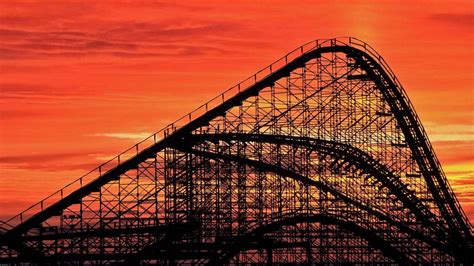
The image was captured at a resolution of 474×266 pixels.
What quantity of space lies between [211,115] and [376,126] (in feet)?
31.1

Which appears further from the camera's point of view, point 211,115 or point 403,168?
point 403,168

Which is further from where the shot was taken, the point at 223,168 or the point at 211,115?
the point at 223,168

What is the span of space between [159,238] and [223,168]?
6.33 m

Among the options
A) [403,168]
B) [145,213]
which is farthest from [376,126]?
[145,213]

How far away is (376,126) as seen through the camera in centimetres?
5753

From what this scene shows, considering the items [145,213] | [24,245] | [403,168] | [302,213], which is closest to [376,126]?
[403,168]

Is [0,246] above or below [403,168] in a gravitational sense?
below

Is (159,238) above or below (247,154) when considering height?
below

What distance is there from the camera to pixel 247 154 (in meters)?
55.8

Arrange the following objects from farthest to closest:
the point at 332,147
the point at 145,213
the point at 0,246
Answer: the point at 332,147, the point at 145,213, the point at 0,246

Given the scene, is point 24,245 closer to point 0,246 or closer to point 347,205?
point 0,246

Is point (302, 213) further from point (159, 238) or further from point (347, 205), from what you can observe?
point (159, 238)

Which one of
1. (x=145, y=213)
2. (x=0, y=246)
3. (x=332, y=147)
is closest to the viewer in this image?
(x=0, y=246)

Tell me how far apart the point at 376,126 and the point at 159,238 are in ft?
39.9
